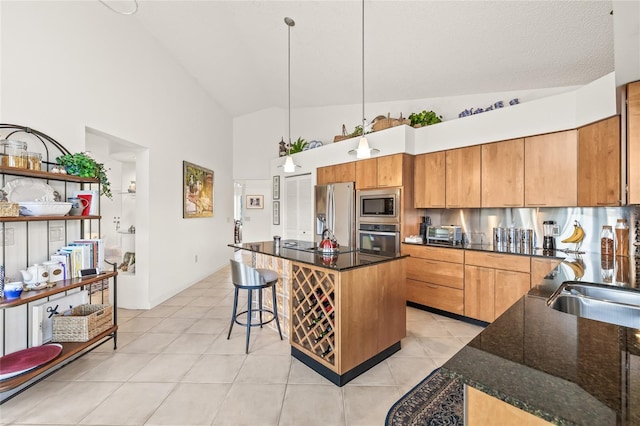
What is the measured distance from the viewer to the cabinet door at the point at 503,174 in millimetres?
2998

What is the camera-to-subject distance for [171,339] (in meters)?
2.76

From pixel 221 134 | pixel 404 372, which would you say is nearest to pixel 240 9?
pixel 221 134

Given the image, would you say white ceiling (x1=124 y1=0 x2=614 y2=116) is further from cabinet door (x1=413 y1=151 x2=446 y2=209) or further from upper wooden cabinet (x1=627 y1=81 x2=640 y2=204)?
cabinet door (x1=413 y1=151 x2=446 y2=209)

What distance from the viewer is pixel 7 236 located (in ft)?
6.46

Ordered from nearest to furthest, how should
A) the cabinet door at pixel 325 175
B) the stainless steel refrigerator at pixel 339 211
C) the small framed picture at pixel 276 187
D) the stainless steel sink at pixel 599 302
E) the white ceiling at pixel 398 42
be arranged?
the stainless steel sink at pixel 599 302, the white ceiling at pixel 398 42, the stainless steel refrigerator at pixel 339 211, the cabinet door at pixel 325 175, the small framed picture at pixel 276 187

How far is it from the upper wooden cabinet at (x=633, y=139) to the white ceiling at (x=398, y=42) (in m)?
0.82

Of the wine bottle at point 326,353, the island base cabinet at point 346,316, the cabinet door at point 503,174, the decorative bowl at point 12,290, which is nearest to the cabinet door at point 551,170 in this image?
the cabinet door at point 503,174

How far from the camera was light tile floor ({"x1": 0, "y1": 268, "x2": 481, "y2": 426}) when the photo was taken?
67.7 inches

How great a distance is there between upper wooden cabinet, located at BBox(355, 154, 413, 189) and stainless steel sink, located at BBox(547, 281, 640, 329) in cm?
231

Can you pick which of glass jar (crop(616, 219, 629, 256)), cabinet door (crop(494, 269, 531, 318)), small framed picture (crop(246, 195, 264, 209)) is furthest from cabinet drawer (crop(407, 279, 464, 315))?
small framed picture (crop(246, 195, 264, 209))

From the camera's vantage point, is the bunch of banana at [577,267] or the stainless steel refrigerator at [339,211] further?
the stainless steel refrigerator at [339,211]

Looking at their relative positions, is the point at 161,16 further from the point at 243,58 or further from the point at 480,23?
the point at 480,23

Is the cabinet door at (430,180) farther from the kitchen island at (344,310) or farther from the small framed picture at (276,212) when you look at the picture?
the small framed picture at (276,212)

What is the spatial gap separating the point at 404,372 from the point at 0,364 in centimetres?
291
